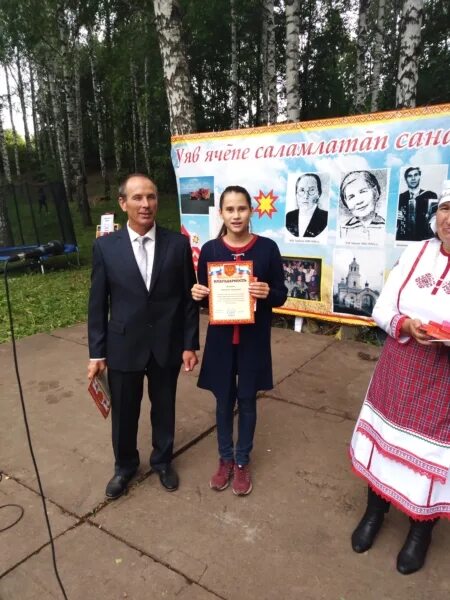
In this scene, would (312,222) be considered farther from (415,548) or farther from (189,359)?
(415,548)

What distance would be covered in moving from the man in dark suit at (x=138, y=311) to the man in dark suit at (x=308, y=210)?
275 centimetres

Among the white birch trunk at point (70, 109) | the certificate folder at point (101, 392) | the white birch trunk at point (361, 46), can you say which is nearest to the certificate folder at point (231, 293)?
the certificate folder at point (101, 392)

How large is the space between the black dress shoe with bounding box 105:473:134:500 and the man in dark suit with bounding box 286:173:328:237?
11.1ft

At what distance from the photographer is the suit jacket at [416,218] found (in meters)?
4.28

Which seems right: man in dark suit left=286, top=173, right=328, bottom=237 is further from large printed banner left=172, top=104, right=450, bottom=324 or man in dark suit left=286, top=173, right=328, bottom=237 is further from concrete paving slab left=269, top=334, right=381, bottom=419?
concrete paving slab left=269, top=334, right=381, bottom=419

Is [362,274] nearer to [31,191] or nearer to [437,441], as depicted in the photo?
[437,441]

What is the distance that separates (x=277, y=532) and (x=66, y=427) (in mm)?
1897

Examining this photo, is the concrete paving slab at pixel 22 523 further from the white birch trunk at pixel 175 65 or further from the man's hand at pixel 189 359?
the white birch trunk at pixel 175 65

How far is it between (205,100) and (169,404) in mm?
21307

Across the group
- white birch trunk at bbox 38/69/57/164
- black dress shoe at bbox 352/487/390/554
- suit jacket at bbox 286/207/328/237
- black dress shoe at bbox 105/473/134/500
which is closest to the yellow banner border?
suit jacket at bbox 286/207/328/237

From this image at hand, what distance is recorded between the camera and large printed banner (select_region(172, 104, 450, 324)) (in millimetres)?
4273

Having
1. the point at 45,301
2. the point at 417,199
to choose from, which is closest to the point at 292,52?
the point at 417,199

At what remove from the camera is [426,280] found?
196cm

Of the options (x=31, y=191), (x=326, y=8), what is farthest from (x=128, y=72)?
(x=31, y=191)
